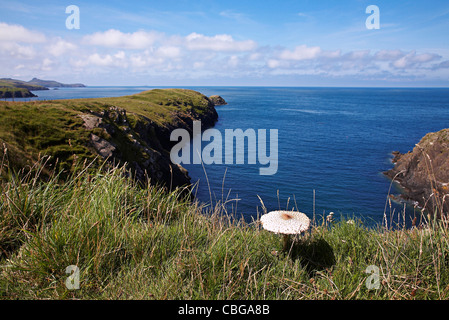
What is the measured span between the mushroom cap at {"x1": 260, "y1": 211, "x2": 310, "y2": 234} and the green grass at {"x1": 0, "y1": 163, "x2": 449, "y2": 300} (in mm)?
426

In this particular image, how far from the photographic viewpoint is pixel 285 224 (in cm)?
480

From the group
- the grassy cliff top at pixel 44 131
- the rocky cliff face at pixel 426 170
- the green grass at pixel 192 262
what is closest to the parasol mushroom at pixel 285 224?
the green grass at pixel 192 262

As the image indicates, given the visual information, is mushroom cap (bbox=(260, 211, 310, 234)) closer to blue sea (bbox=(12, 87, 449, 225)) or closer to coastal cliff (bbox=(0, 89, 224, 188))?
coastal cliff (bbox=(0, 89, 224, 188))

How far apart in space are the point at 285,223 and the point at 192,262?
1728 mm

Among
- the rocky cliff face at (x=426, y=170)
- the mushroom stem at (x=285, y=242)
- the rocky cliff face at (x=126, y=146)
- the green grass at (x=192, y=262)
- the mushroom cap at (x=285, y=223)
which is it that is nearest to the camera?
the green grass at (x=192, y=262)

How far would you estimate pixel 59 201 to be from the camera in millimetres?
5914

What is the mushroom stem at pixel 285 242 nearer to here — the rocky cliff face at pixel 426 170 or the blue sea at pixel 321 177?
the blue sea at pixel 321 177

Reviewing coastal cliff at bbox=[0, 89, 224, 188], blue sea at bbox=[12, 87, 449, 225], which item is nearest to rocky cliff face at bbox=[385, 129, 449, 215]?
blue sea at bbox=[12, 87, 449, 225]

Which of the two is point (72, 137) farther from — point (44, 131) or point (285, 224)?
point (285, 224)

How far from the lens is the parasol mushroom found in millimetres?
4676

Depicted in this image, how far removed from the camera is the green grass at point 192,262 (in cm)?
386

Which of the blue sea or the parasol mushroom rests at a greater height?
the parasol mushroom

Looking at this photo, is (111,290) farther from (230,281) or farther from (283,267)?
(283,267)
